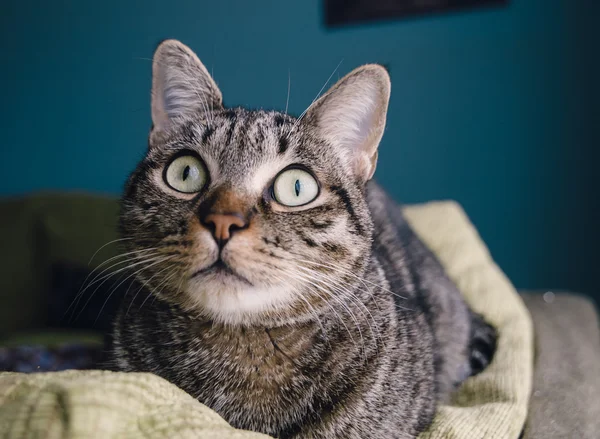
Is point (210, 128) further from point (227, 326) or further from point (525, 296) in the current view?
point (525, 296)

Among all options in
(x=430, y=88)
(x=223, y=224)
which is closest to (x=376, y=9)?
(x=430, y=88)

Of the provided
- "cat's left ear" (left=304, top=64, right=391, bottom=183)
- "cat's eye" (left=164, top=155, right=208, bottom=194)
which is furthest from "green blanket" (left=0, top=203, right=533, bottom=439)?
"cat's left ear" (left=304, top=64, right=391, bottom=183)

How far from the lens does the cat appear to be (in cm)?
70

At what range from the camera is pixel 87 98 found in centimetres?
250

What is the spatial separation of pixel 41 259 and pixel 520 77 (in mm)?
2084

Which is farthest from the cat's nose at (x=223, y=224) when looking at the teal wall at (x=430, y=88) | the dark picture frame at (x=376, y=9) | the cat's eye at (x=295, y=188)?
the dark picture frame at (x=376, y=9)

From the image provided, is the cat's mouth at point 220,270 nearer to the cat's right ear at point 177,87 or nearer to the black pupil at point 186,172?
the black pupil at point 186,172

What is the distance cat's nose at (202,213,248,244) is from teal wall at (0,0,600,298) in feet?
5.06

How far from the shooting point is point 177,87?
2.99 feet

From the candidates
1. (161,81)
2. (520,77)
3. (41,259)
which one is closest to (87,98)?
(41,259)

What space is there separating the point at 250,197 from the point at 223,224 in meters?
0.09

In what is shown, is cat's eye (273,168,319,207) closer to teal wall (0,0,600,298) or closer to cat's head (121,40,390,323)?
cat's head (121,40,390,323)

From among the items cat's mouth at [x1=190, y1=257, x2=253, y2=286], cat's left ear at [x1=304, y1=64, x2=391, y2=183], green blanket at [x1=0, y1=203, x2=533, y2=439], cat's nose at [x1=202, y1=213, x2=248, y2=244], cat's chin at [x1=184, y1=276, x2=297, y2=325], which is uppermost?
cat's left ear at [x1=304, y1=64, x2=391, y2=183]

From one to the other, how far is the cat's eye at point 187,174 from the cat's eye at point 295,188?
0.37 feet
